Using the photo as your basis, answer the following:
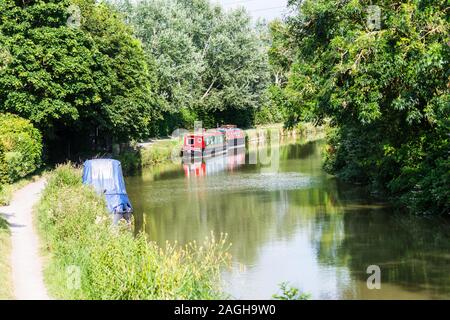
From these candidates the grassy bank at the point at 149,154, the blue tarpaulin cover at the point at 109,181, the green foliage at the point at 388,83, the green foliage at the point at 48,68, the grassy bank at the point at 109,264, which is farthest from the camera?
the grassy bank at the point at 149,154

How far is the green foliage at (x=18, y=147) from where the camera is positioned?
28578mm

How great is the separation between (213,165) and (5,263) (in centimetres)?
3417

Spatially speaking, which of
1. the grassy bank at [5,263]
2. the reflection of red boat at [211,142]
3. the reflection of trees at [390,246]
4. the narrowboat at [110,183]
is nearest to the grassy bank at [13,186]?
the grassy bank at [5,263]

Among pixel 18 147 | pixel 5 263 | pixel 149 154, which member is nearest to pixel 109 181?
pixel 18 147

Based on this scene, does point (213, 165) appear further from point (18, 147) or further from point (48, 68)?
point (18, 147)

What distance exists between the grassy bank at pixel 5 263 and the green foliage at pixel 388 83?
11.5 meters

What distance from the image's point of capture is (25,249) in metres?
17.1

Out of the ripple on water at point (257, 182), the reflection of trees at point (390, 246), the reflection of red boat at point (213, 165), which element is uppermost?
the reflection of red boat at point (213, 165)

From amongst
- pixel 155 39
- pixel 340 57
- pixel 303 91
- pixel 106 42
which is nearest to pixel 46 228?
pixel 340 57

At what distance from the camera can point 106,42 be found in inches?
1626

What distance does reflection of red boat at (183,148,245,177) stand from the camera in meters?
43.9

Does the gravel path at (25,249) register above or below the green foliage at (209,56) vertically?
below

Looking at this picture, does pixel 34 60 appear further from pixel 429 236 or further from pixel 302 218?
pixel 429 236

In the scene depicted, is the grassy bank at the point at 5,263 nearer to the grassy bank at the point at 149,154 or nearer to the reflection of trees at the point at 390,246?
the reflection of trees at the point at 390,246
